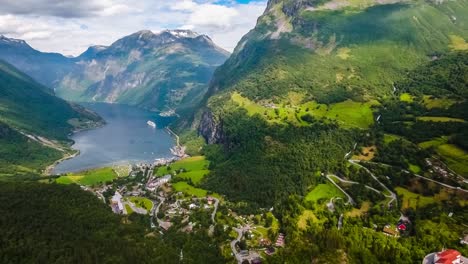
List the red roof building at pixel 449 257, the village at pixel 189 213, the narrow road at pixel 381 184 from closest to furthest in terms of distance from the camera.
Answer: the red roof building at pixel 449 257
the village at pixel 189 213
the narrow road at pixel 381 184

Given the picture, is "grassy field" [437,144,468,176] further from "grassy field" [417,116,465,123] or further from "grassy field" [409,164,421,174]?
"grassy field" [417,116,465,123]

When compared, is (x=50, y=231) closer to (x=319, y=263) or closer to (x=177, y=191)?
(x=177, y=191)

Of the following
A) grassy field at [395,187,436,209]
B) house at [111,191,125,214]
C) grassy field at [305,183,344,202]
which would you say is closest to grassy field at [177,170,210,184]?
house at [111,191,125,214]

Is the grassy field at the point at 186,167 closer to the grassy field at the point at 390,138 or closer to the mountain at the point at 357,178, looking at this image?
the mountain at the point at 357,178

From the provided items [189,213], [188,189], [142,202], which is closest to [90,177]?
[142,202]

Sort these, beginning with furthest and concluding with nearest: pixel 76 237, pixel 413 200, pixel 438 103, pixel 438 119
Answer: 1. pixel 438 103
2. pixel 438 119
3. pixel 413 200
4. pixel 76 237

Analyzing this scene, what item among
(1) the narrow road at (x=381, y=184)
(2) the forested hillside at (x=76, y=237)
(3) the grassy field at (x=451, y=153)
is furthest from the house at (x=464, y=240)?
(2) the forested hillside at (x=76, y=237)

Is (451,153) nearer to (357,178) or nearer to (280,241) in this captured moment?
(357,178)
